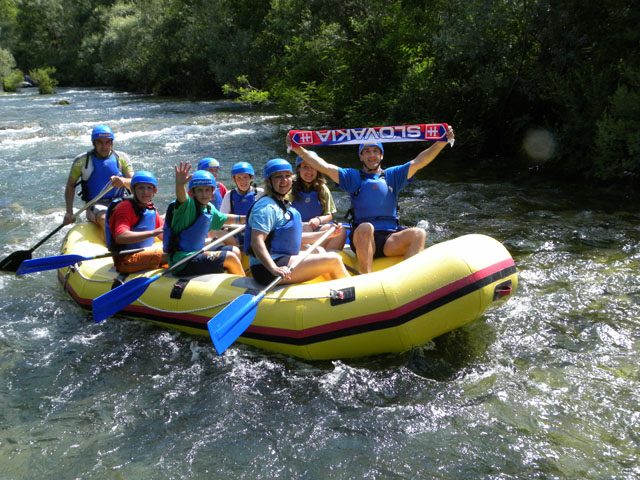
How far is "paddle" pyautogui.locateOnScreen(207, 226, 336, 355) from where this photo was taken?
357 centimetres

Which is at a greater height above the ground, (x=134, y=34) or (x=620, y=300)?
(x=134, y=34)

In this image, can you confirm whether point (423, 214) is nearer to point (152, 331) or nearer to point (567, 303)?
point (567, 303)

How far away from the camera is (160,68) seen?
27891 millimetres

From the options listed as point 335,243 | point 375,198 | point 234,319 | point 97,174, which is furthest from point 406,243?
point 97,174

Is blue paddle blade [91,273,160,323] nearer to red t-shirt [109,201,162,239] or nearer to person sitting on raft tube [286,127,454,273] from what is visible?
red t-shirt [109,201,162,239]

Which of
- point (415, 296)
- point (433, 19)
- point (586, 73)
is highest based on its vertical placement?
point (433, 19)

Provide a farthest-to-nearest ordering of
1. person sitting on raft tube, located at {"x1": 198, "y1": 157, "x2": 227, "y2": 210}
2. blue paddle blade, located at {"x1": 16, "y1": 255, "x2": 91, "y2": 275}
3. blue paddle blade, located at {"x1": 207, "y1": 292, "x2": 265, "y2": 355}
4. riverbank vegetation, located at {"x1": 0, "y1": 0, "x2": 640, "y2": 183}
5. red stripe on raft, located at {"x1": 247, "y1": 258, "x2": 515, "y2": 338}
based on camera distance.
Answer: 1. riverbank vegetation, located at {"x1": 0, "y1": 0, "x2": 640, "y2": 183}
2. person sitting on raft tube, located at {"x1": 198, "y1": 157, "x2": 227, "y2": 210}
3. blue paddle blade, located at {"x1": 16, "y1": 255, "x2": 91, "y2": 275}
4. red stripe on raft, located at {"x1": 247, "y1": 258, "x2": 515, "y2": 338}
5. blue paddle blade, located at {"x1": 207, "y1": 292, "x2": 265, "y2": 355}

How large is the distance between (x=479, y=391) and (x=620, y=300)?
2004 mm

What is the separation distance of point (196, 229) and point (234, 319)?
117 cm

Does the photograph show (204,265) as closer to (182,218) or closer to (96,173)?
(182,218)

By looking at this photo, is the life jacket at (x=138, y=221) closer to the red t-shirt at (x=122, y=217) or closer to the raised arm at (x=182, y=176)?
the red t-shirt at (x=122, y=217)

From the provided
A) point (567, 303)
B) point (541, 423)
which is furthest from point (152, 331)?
point (567, 303)

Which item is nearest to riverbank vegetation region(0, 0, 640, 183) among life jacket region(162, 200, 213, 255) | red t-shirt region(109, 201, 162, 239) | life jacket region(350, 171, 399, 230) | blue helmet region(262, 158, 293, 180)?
life jacket region(350, 171, 399, 230)

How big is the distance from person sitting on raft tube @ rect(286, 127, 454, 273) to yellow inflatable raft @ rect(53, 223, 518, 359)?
24.2 inches
